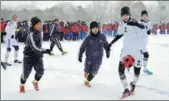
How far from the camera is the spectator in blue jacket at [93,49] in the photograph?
29.7 ft

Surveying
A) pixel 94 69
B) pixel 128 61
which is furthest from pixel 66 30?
Result: pixel 128 61

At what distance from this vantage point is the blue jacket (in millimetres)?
9055

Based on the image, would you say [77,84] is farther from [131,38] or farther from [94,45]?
[131,38]

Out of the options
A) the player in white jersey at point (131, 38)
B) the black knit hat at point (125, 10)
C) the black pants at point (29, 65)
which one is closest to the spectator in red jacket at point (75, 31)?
the black pants at point (29, 65)

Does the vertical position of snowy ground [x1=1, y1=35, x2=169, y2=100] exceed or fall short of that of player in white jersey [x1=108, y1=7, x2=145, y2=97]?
it falls short

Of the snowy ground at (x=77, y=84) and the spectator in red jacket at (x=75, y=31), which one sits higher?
the snowy ground at (x=77, y=84)

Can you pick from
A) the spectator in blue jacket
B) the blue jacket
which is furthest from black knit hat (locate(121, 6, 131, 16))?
the blue jacket

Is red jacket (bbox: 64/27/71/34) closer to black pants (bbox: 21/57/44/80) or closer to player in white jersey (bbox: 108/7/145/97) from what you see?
black pants (bbox: 21/57/44/80)

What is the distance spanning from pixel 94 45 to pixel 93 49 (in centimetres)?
10

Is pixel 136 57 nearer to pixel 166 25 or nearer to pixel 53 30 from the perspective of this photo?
pixel 53 30

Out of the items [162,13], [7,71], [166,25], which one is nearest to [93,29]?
[7,71]

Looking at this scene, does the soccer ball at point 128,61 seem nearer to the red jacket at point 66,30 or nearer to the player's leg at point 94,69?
the player's leg at point 94,69

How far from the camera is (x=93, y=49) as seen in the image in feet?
29.9

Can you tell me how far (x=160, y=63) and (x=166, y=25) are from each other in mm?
24064
